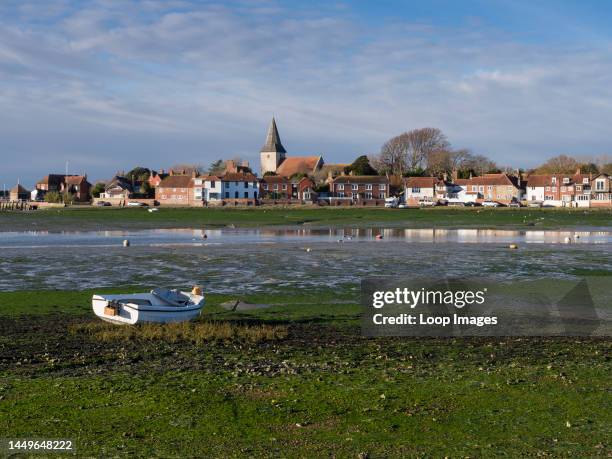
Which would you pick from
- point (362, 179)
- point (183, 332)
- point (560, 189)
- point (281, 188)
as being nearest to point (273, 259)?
point (183, 332)

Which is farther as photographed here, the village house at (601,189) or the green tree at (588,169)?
the green tree at (588,169)

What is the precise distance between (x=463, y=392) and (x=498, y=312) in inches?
424

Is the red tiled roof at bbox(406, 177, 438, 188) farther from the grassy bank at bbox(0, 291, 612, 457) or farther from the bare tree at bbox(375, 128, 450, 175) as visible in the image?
the grassy bank at bbox(0, 291, 612, 457)

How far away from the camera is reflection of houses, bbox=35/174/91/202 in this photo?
606ft

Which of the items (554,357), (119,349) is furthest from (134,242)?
(554,357)

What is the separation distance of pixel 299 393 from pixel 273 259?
29121mm

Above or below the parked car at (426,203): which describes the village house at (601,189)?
above

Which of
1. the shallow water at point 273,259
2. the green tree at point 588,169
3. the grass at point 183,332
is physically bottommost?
the shallow water at point 273,259

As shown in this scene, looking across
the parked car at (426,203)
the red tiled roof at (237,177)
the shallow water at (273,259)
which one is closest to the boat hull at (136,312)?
the shallow water at (273,259)

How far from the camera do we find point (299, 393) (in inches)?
519

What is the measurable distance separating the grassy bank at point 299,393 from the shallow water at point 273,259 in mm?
11928

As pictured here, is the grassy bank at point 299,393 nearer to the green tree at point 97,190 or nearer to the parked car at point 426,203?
the parked car at point 426,203

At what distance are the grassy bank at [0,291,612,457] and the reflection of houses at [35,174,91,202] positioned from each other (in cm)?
16658

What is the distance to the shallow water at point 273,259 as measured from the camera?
32.8 m
